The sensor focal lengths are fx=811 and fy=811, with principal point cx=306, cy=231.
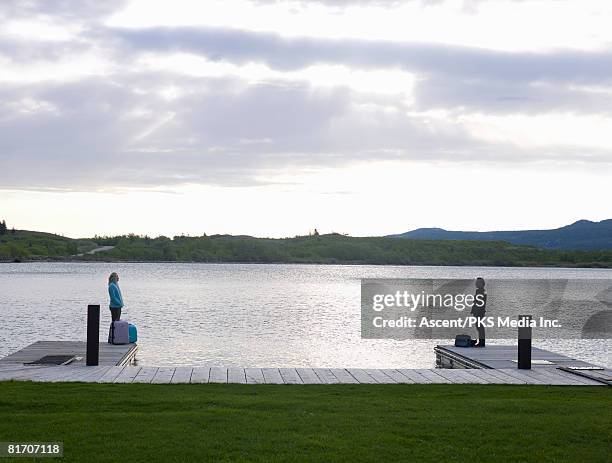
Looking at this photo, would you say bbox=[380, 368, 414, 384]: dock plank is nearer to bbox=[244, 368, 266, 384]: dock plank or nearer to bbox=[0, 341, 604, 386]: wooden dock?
bbox=[0, 341, 604, 386]: wooden dock

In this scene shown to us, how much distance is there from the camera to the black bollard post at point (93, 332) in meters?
15.4

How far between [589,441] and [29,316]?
3810cm

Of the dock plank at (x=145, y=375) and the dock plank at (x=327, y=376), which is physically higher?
the dock plank at (x=145, y=375)

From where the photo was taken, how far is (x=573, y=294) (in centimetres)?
8562

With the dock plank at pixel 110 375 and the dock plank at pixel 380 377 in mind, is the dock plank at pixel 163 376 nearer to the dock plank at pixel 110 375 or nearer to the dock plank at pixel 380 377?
the dock plank at pixel 110 375

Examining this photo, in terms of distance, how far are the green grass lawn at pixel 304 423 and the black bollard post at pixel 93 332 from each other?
2795 millimetres

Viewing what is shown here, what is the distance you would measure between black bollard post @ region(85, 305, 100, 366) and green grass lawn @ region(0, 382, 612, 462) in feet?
9.17

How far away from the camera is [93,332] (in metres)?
15.5

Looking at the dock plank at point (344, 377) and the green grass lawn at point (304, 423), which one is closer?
the green grass lawn at point (304, 423)

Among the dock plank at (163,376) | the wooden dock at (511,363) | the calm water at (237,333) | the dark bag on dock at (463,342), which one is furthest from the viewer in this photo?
the calm water at (237,333)

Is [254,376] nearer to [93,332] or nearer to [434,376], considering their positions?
[434,376]

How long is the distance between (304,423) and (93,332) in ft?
23.4

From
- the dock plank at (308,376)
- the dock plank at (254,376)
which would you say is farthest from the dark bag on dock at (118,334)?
the dock plank at (308,376)

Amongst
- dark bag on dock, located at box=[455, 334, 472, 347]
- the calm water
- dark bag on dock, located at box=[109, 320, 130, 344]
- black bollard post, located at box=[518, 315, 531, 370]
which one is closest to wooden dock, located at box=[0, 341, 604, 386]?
black bollard post, located at box=[518, 315, 531, 370]
